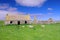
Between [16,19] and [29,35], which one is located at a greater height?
[16,19]

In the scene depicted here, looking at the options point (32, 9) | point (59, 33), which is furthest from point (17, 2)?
point (59, 33)

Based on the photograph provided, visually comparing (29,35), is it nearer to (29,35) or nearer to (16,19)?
(29,35)

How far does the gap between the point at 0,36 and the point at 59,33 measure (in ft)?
5.88

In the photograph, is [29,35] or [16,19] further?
[16,19]

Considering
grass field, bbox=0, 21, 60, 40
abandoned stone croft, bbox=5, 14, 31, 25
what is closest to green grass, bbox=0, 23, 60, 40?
grass field, bbox=0, 21, 60, 40

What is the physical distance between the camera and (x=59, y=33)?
490 cm

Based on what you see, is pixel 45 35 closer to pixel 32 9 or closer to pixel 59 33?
pixel 59 33

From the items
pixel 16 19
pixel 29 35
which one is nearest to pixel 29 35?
pixel 29 35

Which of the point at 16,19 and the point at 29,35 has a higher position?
the point at 16,19

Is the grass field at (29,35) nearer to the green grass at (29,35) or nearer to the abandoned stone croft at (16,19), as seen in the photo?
the green grass at (29,35)

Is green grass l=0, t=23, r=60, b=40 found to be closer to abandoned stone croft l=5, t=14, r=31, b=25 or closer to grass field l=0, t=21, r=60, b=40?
grass field l=0, t=21, r=60, b=40

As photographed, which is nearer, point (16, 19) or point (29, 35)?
point (29, 35)

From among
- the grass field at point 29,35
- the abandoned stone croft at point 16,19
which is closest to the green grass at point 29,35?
the grass field at point 29,35

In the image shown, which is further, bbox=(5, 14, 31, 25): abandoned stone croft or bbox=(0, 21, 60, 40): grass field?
bbox=(5, 14, 31, 25): abandoned stone croft
